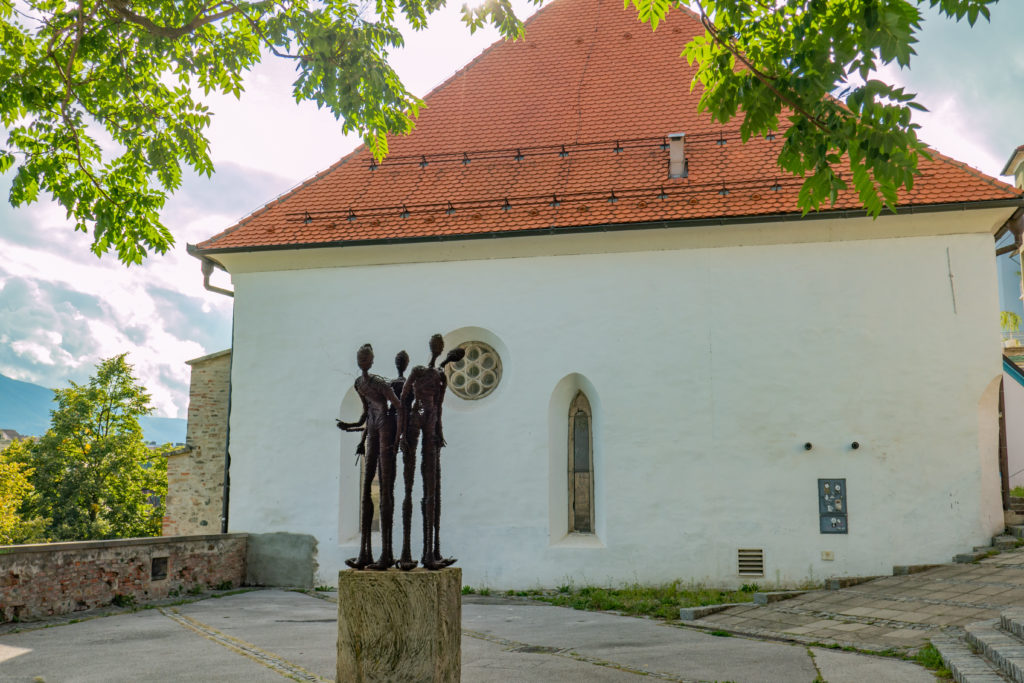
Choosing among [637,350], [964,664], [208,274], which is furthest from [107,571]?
[964,664]

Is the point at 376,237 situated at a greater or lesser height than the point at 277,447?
greater

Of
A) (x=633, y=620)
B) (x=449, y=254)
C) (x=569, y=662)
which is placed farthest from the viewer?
(x=449, y=254)

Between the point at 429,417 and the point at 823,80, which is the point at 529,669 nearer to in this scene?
the point at 429,417

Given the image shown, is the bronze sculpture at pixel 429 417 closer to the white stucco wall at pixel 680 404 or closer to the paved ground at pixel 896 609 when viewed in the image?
the paved ground at pixel 896 609

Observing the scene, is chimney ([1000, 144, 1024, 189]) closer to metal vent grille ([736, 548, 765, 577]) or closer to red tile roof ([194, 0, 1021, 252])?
red tile roof ([194, 0, 1021, 252])

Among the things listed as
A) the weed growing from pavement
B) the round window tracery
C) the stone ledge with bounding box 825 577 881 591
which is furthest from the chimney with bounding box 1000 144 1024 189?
the weed growing from pavement

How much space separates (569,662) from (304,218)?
363 inches

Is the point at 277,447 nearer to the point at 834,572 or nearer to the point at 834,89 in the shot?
the point at 834,572

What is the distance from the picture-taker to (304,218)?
1381 centimetres

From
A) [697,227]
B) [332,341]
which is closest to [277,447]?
[332,341]

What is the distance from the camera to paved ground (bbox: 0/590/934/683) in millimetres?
6164

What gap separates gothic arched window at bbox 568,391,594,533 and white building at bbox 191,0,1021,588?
0.11 feet

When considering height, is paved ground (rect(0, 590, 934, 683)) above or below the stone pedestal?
below

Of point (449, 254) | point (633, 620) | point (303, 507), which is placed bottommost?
point (633, 620)
